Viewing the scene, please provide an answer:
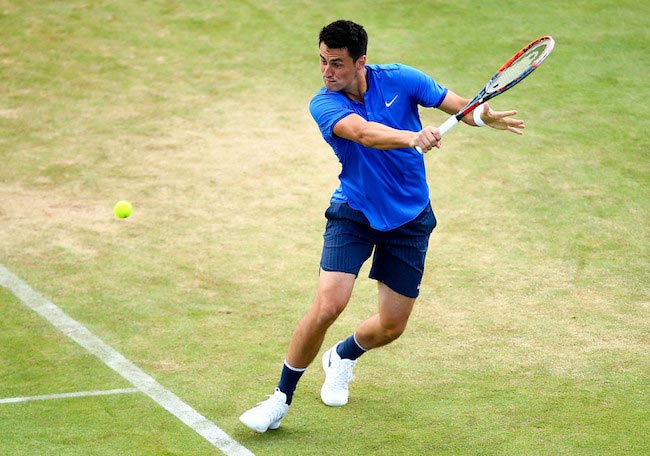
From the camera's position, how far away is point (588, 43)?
13867 mm

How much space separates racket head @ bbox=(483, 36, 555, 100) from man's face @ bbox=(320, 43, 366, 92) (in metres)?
0.79

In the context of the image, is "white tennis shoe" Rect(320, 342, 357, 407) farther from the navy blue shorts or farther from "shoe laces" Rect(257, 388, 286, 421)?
the navy blue shorts

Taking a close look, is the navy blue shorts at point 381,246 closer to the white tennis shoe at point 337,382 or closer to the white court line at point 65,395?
the white tennis shoe at point 337,382

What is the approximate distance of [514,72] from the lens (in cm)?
643

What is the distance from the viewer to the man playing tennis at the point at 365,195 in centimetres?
609

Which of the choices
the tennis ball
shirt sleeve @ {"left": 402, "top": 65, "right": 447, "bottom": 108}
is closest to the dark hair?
shirt sleeve @ {"left": 402, "top": 65, "right": 447, "bottom": 108}

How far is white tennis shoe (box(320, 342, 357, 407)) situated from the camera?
670 cm

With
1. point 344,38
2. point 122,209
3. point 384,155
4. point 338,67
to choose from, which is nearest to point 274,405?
point 384,155

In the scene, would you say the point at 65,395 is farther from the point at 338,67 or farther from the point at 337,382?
the point at 338,67

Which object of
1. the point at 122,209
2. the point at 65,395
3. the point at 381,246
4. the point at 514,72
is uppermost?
the point at 514,72

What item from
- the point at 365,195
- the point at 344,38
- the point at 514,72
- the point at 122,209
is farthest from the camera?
the point at 122,209

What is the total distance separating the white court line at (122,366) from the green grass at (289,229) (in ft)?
0.28

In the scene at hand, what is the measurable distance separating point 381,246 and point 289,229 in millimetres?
3804

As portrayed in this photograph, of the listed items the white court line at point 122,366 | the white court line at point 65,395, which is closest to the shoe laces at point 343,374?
the white court line at point 122,366
